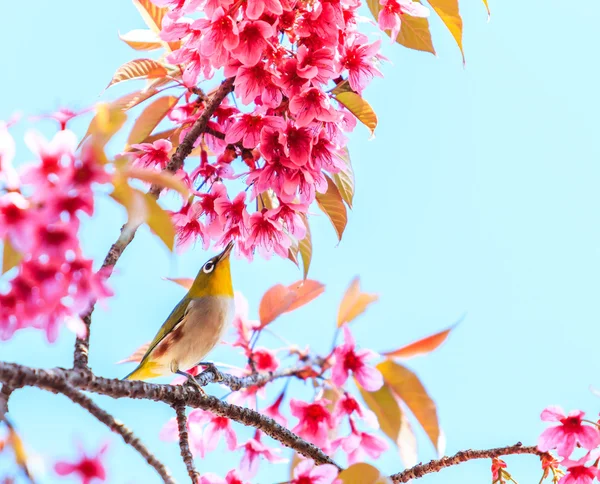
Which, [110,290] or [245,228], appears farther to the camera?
[245,228]

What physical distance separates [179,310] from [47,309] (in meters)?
1.24

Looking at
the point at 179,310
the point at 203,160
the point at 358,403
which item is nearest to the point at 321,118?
the point at 203,160

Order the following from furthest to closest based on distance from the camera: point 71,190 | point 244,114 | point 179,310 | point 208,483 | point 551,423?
point 179,310
point 244,114
point 551,423
point 208,483
point 71,190

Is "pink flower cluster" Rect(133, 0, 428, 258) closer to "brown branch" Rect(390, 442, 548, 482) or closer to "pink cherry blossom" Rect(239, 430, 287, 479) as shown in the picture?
"pink cherry blossom" Rect(239, 430, 287, 479)

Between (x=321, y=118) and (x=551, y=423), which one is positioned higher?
(x=321, y=118)

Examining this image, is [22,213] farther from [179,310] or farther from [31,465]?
[179,310]

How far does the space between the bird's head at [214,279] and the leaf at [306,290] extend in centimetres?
41

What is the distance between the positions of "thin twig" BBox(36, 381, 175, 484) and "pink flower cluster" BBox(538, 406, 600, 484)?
674mm

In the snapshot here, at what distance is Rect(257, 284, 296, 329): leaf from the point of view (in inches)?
58.9

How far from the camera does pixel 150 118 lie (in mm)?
1403

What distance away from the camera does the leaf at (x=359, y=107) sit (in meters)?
1.28

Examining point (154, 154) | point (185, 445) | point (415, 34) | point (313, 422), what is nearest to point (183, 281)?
point (154, 154)

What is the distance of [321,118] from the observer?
1.18 meters

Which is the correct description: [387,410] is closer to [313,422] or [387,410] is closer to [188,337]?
[313,422]
